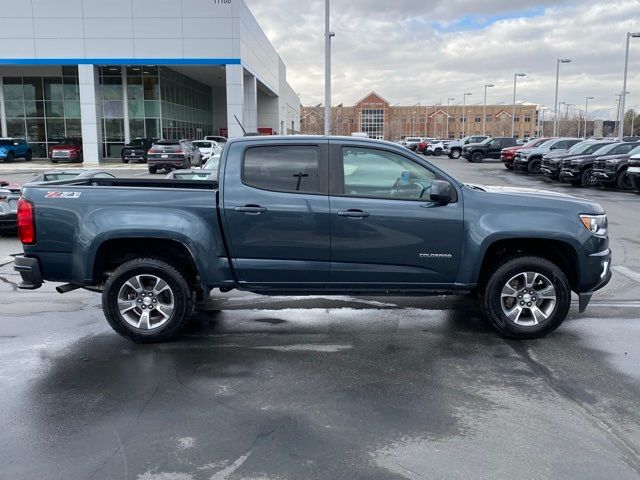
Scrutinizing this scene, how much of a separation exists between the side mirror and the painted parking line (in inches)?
174

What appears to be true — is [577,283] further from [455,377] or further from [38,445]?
[38,445]

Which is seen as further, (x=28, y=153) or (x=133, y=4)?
(x=28, y=153)

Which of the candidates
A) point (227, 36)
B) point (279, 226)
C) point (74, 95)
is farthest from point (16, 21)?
point (279, 226)

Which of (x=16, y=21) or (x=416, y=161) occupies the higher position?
(x=16, y=21)

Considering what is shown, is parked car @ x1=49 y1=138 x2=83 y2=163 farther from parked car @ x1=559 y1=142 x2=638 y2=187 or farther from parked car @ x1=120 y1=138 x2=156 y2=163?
parked car @ x1=559 y1=142 x2=638 y2=187

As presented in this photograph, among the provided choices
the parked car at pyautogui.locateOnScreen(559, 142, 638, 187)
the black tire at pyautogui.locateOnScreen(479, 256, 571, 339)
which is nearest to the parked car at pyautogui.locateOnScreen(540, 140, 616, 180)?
the parked car at pyautogui.locateOnScreen(559, 142, 638, 187)

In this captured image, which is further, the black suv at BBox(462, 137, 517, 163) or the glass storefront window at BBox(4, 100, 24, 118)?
the glass storefront window at BBox(4, 100, 24, 118)

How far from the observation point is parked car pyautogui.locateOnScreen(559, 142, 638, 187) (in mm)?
22500

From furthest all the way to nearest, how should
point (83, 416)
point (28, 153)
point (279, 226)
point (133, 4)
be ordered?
point (28, 153)
point (133, 4)
point (279, 226)
point (83, 416)

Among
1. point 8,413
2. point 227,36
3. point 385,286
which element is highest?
point 227,36

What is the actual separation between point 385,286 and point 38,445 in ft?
10.5

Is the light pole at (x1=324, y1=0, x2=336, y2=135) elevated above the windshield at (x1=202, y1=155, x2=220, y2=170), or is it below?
above

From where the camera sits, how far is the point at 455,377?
4770 mm

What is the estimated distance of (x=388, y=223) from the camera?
545 cm
